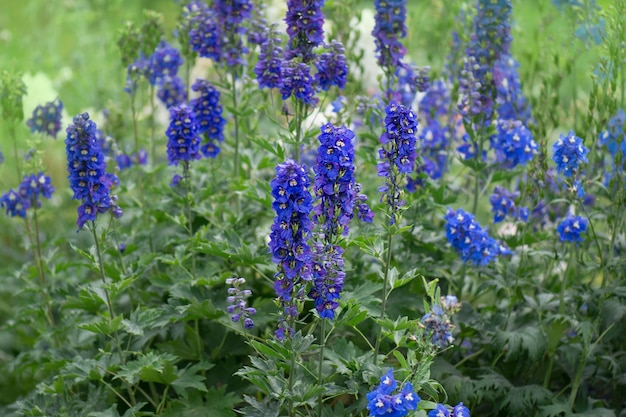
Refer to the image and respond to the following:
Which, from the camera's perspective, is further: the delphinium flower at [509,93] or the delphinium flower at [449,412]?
the delphinium flower at [509,93]

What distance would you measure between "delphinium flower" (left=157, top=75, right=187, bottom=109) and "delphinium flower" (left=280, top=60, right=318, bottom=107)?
139cm

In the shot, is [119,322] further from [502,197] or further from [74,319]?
[502,197]

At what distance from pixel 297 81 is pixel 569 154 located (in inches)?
53.8

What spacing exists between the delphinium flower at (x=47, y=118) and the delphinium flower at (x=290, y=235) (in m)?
2.41

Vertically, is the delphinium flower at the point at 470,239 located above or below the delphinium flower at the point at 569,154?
below

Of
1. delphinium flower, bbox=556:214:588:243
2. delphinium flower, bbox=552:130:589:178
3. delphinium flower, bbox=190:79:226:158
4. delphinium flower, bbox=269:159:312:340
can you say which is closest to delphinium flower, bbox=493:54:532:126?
delphinium flower, bbox=552:130:589:178

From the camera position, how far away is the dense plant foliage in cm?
315

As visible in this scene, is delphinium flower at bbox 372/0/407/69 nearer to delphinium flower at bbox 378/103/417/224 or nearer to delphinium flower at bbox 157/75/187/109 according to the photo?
delphinium flower at bbox 378/103/417/224

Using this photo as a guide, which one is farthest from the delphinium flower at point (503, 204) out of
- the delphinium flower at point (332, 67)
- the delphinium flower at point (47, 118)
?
the delphinium flower at point (47, 118)

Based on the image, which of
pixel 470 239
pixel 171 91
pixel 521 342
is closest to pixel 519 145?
pixel 470 239

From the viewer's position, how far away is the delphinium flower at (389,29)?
4270 millimetres

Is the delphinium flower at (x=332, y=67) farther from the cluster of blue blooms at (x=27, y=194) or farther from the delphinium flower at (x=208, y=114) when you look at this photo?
the cluster of blue blooms at (x=27, y=194)

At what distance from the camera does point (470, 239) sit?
3881 mm

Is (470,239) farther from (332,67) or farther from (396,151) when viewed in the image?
(332,67)
